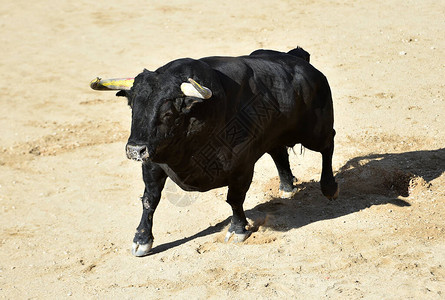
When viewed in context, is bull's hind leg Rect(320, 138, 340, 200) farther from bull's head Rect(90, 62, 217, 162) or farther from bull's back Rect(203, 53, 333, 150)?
bull's head Rect(90, 62, 217, 162)

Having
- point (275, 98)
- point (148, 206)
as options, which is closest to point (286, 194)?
point (275, 98)

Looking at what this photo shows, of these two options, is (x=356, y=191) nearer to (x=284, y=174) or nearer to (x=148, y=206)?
(x=284, y=174)

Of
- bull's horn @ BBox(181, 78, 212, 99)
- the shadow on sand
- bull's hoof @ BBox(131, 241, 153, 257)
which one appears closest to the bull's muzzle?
bull's horn @ BBox(181, 78, 212, 99)

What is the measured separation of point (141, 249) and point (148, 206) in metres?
0.43

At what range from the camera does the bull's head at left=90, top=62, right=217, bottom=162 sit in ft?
17.4

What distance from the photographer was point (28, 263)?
6.53m

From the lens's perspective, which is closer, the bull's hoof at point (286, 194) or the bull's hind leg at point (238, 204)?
the bull's hind leg at point (238, 204)

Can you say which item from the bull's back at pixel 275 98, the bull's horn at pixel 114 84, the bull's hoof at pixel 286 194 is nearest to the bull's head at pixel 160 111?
the bull's horn at pixel 114 84

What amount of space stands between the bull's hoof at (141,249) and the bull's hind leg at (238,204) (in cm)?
→ 78

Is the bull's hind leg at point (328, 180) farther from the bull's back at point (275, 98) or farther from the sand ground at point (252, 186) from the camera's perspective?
the bull's back at point (275, 98)

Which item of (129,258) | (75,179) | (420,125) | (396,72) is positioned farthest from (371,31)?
(129,258)

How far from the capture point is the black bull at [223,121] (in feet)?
17.6

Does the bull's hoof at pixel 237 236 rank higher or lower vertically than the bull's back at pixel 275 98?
lower

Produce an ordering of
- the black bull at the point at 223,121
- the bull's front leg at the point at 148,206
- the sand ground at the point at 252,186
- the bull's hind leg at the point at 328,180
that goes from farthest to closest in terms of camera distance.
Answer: the bull's hind leg at the point at 328,180
the bull's front leg at the point at 148,206
the sand ground at the point at 252,186
the black bull at the point at 223,121
